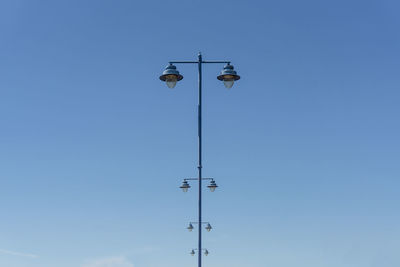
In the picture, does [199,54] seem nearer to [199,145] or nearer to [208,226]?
[199,145]

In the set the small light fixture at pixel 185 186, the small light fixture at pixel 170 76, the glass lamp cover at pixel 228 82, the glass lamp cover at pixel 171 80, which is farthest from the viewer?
the small light fixture at pixel 185 186

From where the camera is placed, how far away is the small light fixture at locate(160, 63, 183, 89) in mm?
13570

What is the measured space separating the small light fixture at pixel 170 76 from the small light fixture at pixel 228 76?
1218mm

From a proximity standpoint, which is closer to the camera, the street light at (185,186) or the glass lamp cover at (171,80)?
the glass lamp cover at (171,80)

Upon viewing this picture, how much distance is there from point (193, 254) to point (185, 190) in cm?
782

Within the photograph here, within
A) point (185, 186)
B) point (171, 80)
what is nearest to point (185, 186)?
point (185, 186)

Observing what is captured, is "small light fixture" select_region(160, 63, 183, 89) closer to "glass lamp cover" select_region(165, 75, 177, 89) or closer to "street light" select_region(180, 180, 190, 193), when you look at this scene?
"glass lamp cover" select_region(165, 75, 177, 89)

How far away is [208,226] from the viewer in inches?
834

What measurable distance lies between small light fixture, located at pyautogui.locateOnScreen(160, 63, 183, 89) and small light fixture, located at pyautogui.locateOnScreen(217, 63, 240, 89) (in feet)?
4.00

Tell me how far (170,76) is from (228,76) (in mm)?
1680

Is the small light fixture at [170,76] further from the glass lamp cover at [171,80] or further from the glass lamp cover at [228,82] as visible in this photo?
the glass lamp cover at [228,82]

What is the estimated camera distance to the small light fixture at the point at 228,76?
13.8 metres

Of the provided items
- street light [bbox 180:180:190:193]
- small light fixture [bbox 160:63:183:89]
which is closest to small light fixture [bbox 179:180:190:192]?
street light [bbox 180:180:190:193]

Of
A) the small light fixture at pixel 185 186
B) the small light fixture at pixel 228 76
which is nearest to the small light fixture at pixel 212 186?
the small light fixture at pixel 185 186
